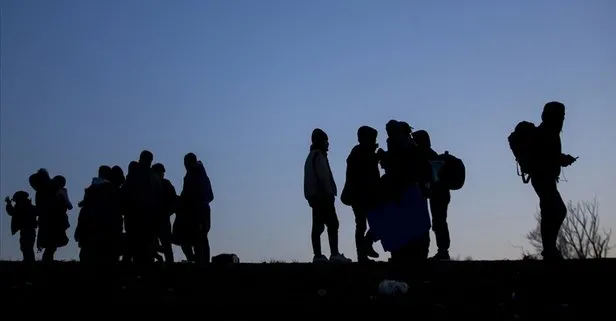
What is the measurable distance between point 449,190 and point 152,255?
4864 mm

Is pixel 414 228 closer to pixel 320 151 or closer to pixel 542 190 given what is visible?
pixel 542 190

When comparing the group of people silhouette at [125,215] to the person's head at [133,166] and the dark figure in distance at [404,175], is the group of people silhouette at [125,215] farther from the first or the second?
the dark figure in distance at [404,175]

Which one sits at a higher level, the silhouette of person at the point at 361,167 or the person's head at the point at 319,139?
the person's head at the point at 319,139

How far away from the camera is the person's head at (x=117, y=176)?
1450 centimetres

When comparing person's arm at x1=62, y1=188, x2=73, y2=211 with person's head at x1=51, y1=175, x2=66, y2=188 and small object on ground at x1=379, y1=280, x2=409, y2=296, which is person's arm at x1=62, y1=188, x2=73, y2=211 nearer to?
person's head at x1=51, y1=175, x2=66, y2=188

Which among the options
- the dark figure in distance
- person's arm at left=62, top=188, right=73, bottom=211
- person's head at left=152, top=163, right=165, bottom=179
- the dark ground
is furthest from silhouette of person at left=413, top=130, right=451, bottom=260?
person's arm at left=62, top=188, right=73, bottom=211

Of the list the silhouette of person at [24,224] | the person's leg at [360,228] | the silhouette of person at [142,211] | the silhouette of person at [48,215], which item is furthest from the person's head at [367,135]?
the silhouette of person at [24,224]

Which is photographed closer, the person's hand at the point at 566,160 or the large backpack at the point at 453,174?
the person's hand at the point at 566,160

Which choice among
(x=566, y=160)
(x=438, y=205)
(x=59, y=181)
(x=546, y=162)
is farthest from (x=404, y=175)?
(x=59, y=181)

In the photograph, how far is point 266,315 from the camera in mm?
7914

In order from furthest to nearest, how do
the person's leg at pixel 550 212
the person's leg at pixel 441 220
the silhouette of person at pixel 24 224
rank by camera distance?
the silhouette of person at pixel 24 224 < the person's leg at pixel 441 220 < the person's leg at pixel 550 212

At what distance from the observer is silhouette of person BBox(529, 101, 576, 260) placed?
11.6m

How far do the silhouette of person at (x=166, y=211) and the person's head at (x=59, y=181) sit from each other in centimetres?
208

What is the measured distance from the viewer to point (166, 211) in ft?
49.6
